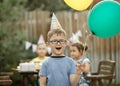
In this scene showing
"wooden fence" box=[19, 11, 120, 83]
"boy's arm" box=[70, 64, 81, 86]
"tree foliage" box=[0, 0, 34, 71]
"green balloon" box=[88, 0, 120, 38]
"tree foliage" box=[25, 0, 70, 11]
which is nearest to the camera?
"boy's arm" box=[70, 64, 81, 86]

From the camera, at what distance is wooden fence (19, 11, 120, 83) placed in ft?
39.1

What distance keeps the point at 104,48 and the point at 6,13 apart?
8.78 ft

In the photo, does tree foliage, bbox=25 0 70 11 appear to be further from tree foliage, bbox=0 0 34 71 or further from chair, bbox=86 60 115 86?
chair, bbox=86 60 115 86

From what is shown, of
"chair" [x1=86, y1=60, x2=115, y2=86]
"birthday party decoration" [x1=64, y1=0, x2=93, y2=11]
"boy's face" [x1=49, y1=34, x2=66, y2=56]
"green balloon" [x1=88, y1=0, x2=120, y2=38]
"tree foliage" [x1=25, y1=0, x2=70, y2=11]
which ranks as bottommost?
"chair" [x1=86, y1=60, x2=115, y2=86]

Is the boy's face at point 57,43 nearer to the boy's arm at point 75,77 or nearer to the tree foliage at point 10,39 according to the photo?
the boy's arm at point 75,77

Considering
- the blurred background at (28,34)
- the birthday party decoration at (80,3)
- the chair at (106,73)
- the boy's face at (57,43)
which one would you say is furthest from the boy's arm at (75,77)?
the blurred background at (28,34)

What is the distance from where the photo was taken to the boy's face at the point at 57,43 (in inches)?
209

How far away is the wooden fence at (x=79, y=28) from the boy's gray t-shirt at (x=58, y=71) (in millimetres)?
6391

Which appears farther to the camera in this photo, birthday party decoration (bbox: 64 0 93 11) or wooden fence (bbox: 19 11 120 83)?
wooden fence (bbox: 19 11 120 83)

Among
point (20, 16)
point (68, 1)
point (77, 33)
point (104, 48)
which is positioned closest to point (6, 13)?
point (20, 16)

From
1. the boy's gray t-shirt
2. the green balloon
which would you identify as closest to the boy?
the boy's gray t-shirt

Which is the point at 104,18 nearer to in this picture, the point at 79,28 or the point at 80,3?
the point at 80,3

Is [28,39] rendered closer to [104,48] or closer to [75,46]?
[104,48]

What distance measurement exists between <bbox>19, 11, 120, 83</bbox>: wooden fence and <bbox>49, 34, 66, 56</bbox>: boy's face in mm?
6336
